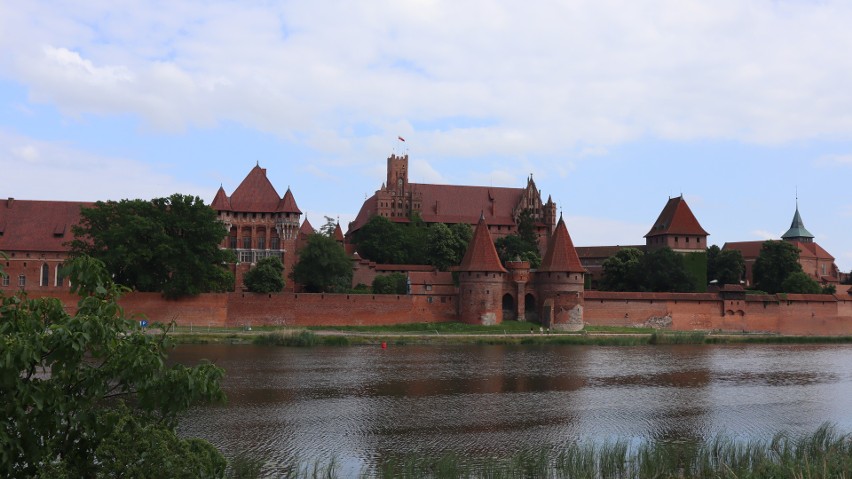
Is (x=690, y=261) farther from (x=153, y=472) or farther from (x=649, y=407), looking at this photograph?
(x=153, y=472)

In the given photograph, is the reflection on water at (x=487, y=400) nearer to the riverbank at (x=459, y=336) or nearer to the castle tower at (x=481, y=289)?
the riverbank at (x=459, y=336)

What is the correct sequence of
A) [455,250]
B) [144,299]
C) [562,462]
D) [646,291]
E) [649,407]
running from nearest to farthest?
[562,462] → [649,407] → [144,299] → [646,291] → [455,250]

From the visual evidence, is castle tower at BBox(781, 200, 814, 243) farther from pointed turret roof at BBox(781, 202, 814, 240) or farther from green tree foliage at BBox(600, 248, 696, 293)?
green tree foliage at BBox(600, 248, 696, 293)

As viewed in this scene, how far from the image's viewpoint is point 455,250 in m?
54.4

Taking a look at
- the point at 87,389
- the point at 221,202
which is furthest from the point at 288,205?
the point at 87,389

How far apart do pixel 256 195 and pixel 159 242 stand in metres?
13.7

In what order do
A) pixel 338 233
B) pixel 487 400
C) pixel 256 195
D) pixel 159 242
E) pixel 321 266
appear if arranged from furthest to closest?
pixel 338 233
pixel 256 195
pixel 321 266
pixel 159 242
pixel 487 400

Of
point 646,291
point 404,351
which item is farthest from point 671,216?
point 404,351

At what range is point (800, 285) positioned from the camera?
50906 millimetres

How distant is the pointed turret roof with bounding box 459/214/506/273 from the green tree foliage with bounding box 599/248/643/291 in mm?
11796

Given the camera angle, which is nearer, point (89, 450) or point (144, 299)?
point (89, 450)

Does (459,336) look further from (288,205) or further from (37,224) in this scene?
(37,224)

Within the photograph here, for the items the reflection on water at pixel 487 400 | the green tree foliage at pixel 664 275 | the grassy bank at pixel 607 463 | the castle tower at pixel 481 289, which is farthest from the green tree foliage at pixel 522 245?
the grassy bank at pixel 607 463

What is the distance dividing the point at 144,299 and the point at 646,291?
2779 centimetres
